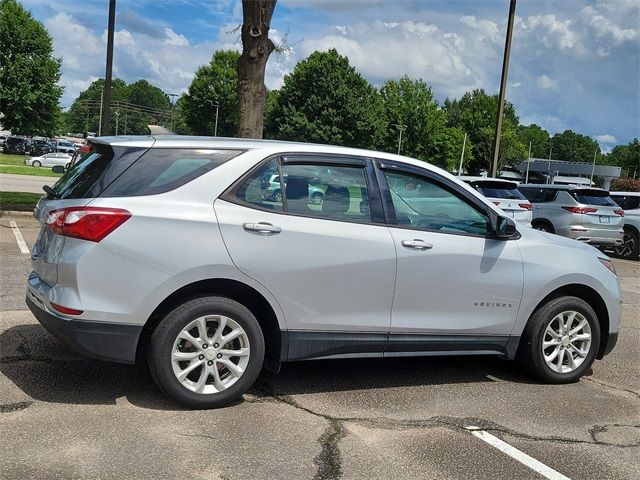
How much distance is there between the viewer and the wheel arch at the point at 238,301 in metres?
3.89

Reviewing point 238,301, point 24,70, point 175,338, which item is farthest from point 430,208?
point 24,70

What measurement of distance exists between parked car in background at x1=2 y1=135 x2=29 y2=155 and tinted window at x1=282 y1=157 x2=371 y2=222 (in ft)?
180

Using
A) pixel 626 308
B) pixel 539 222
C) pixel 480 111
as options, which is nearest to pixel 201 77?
pixel 480 111

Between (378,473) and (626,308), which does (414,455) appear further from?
(626,308)

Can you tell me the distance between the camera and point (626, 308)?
8.73 m

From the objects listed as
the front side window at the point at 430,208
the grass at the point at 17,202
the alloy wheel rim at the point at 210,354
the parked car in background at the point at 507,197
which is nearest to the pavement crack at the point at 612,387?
the front side window at the point at 430,208

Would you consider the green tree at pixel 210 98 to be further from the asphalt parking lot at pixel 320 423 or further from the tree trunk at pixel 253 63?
the asphalt parking lot at pixel 320 423

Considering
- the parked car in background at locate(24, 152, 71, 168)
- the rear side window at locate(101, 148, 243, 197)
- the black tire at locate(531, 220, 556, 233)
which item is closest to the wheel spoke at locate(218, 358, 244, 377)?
the rear side window at locate(101, 148, 243, 197)

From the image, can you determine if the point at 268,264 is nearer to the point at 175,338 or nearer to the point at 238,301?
the point at 238,301

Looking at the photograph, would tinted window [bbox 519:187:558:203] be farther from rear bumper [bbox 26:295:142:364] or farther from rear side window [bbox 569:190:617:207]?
rear bumper [bbox 26:295:142:364]

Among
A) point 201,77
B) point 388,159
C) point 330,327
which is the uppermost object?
point 201,77

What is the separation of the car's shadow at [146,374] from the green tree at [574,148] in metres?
168

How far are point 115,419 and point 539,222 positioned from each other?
13278mm

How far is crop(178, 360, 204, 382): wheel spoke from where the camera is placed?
3898 mm
